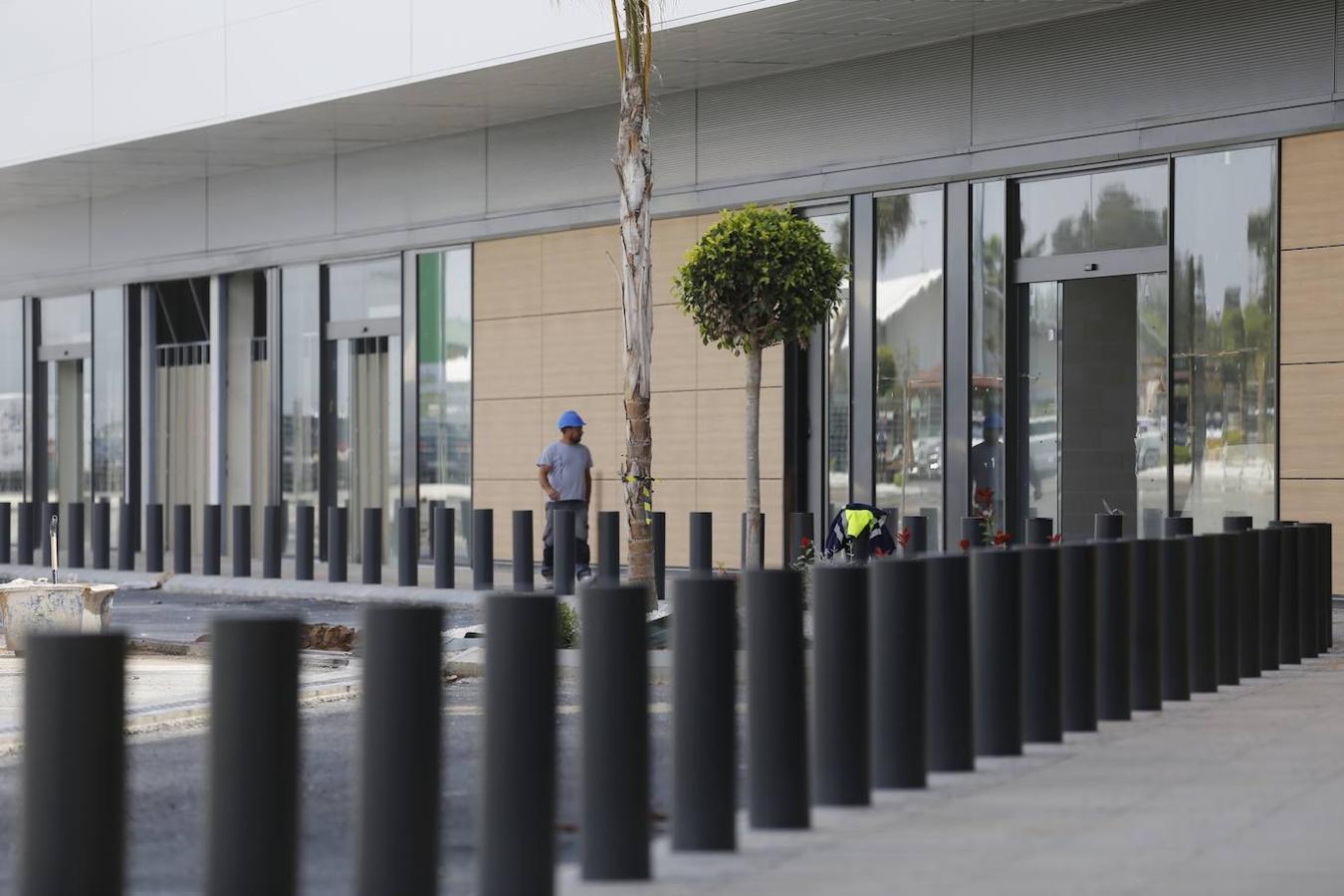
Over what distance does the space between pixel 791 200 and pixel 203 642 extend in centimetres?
908

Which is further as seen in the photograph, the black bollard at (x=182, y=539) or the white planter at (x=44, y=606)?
the black bollard at (x=182, y=539)

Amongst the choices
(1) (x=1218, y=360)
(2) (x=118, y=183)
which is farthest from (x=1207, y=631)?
(2) (x=118, y=183)

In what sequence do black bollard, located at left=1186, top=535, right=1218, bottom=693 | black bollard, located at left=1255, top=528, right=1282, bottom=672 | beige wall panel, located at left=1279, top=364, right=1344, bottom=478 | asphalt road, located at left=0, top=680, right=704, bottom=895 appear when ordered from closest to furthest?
asphalt road, located at left=0, top=680, right=704, bottom=895 → black bollard, located at left=1186, top=535, right=1218, bottom=693 → black bollard, located at left=1255, top=528, right=1282, bottom=672 → beige wall panel, located at left=1279, top=364, right=1344, bottom=478

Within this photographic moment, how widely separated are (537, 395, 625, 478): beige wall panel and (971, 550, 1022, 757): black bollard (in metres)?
14.7

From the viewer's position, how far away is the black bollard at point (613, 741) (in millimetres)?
5426

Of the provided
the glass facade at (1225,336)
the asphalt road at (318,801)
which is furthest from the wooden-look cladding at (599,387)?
the asphalt road at (318,801)

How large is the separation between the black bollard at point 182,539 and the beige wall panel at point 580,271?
16.5 feet

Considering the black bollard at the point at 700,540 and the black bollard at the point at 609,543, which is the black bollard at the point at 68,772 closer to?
the black bollard at the point at 609,543

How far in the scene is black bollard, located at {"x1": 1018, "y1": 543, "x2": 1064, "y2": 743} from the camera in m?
7.96

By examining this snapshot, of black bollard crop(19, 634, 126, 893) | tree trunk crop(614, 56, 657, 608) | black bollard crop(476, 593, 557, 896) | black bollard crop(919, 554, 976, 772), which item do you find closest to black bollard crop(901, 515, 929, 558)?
tree trunk crop(614, 56, 657, 608)

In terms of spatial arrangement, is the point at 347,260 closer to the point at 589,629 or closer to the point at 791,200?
the point at 791,200

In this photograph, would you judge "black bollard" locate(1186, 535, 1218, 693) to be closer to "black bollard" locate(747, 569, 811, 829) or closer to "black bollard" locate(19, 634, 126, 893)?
"black bollard" locate(747, 569, 811, 829)

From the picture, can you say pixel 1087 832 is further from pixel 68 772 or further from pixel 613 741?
pixel 68 772

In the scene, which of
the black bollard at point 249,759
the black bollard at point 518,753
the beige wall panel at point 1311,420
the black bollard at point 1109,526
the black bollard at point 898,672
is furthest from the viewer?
the beige wall panel at point 1311,420
